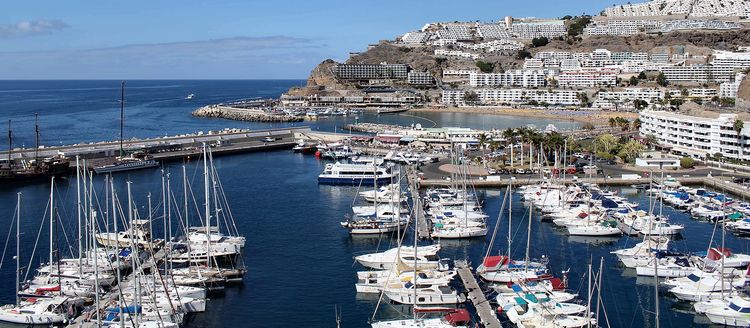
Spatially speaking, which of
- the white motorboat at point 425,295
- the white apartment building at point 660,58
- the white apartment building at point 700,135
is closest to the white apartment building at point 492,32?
the white apartment building at point 660,58

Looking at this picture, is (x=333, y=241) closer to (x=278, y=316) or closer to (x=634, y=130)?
(x=278, y=316)

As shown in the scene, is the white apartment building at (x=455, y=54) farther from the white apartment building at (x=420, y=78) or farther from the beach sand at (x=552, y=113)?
the beach sand at (x=552, y=113)

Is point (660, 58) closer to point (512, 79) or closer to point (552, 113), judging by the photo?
point (512, 79)

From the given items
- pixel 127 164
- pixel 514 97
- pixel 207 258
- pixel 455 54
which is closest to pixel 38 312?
pixel 207 258

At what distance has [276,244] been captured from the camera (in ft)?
104

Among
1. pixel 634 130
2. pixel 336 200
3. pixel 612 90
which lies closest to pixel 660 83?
pixel 612 90

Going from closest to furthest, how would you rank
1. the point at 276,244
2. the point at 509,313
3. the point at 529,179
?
the point at 509,313, the point at 276,244, the point at 529,179

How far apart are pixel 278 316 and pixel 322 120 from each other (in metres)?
75.2

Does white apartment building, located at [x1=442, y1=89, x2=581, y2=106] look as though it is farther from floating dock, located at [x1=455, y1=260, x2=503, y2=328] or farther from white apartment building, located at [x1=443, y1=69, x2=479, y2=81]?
floating dock, located at [x1=455, y1=260, x2=503, y2=328]

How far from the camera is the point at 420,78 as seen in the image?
130 metres

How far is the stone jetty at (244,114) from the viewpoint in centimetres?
9644

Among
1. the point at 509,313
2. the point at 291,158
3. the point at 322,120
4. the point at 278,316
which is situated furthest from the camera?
the point at 322,120

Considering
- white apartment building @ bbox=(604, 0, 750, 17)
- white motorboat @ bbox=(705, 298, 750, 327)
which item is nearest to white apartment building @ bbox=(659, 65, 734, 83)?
white apartment building @ bbox=(604, 0, 750, 17)

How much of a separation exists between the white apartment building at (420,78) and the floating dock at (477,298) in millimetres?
104040
